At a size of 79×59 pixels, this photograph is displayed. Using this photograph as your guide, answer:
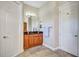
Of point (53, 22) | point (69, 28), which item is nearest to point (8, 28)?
point (53, 22)

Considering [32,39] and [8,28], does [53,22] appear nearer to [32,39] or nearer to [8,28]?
[32,39]

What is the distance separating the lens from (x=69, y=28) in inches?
148

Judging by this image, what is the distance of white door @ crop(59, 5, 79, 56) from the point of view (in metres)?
3.46

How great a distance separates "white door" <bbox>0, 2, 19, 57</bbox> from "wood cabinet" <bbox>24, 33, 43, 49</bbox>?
962 mm

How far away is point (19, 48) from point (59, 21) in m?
2.10

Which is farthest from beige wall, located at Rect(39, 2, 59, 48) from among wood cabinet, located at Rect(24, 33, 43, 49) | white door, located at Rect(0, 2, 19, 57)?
white door, located at Rect(0, 2, 19, 57)

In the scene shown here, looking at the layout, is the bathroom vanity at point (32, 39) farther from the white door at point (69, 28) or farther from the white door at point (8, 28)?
the white door at point (69, 28)

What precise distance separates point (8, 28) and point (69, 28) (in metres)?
2.28

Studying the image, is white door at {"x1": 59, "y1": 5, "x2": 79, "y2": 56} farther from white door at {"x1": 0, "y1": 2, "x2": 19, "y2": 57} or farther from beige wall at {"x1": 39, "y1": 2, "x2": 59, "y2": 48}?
white door at {"x1": 0, "y1": 2, "x2": 19, "y2": 57}

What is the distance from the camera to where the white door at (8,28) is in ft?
8.90

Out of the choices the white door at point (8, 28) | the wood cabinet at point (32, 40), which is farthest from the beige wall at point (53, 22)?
the white door at point (8, 28)

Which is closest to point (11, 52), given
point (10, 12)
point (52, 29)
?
point (10, 12)

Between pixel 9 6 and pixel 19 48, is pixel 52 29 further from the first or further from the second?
pixel 9 6

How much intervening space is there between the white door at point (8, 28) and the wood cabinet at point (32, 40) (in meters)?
0.96
